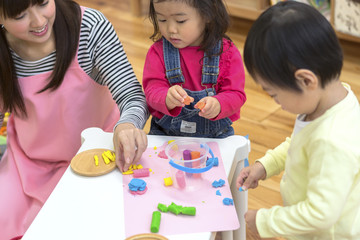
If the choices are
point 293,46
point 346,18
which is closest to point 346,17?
point 346,18

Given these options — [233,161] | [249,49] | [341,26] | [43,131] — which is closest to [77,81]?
[43,131]

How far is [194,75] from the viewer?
1229 mm

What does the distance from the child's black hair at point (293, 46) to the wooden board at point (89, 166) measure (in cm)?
45

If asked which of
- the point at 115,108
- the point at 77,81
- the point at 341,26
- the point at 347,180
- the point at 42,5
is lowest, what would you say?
the point at 341,26

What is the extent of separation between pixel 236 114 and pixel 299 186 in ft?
1.47

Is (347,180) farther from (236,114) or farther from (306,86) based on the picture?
(236,114)

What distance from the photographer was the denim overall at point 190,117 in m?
1.21

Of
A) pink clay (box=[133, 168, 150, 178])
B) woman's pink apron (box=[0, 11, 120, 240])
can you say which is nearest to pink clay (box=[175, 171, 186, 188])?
pink clay (box=[133, 168, 150, 178])

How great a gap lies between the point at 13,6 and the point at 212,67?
0.49m

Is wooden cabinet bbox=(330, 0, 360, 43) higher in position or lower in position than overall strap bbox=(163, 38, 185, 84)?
lower

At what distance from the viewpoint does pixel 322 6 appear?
2.66 metres

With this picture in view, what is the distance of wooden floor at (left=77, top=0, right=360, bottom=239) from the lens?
1758mm

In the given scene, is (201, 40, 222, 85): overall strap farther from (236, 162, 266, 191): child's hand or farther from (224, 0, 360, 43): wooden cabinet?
(224, 0, 360, 43): wooden cabinet

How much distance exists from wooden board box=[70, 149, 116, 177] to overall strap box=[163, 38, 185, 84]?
0.27m
